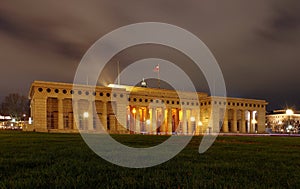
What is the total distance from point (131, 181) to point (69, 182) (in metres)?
1.18

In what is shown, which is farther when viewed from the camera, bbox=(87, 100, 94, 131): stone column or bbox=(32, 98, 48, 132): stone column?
bbox=(87, 100, 94, 131): stone column

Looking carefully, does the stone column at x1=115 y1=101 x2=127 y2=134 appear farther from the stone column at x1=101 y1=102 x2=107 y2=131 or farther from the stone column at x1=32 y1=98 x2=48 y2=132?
the stone column at x1=32 y1=98 x2=48 y2=132

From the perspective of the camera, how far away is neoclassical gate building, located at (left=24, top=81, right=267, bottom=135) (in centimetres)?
6347

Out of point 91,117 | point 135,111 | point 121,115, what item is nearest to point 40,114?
point 91,117

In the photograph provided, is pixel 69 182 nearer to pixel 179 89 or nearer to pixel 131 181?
pixel 131 181

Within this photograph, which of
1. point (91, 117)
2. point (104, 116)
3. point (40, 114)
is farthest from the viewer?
point (104, 116)

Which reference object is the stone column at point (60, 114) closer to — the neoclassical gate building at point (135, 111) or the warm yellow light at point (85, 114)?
the neoclassical gate building at point (135, 111)

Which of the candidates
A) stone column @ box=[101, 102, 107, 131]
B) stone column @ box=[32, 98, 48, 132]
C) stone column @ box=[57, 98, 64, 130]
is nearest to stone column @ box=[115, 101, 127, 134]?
stone column @ box=[101, 102, 107, 131]

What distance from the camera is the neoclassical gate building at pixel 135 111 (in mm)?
63469

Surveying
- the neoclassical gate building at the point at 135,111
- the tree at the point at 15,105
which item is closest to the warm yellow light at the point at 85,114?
the neoclassical gate building at the point at 135,111

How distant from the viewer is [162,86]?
94938 millimetres

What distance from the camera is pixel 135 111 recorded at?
263 feet

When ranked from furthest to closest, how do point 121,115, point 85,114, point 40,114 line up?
point 121,115 → point 85,114 → point 40,114

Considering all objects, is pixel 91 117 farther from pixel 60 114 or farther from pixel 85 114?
pixel 60 114
